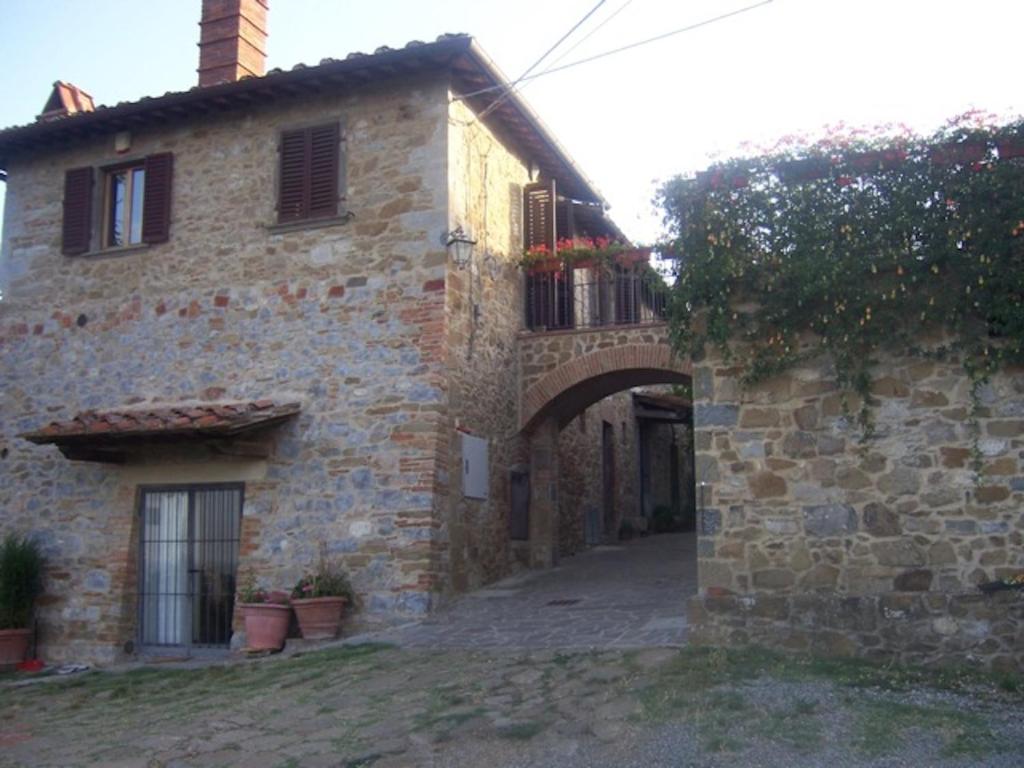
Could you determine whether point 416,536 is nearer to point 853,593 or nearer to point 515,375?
point 515,375

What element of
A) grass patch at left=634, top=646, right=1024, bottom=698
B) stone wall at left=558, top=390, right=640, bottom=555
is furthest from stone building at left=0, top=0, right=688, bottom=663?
grass patch at left=634, top=646, right=1024, bottom=698

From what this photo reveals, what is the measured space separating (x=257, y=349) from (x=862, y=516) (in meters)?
6.63

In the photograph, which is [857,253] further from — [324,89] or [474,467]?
[324,89]

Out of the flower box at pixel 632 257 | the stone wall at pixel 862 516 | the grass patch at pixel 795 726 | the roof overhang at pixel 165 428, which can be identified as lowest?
the grass patch at pixel 795 726

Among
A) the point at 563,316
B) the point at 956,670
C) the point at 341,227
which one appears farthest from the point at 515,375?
the point at 956,670

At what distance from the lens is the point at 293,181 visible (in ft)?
38.8

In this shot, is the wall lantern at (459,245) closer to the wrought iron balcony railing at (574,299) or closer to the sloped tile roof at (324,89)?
the sloped tile roof at (324,89)

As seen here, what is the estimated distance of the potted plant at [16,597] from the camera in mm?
11570

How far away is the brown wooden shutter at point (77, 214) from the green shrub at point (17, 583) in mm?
3431

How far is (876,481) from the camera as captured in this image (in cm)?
780

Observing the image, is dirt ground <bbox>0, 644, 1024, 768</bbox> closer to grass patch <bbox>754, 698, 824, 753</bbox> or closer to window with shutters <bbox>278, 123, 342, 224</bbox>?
grass patch <bbox>754, 698, 824, 753</bbox>

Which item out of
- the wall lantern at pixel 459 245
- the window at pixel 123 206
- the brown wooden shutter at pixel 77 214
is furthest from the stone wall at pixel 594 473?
the brown wooden shutter at pixel 77 214

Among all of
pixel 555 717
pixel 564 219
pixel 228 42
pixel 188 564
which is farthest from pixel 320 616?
pixel 228 42

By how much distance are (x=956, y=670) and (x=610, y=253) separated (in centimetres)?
685
